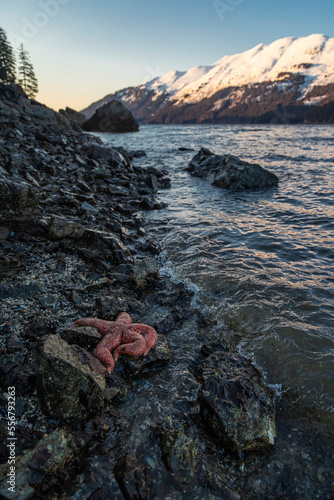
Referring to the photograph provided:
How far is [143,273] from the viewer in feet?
20.9

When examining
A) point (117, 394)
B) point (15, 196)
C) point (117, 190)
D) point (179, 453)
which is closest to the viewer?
point (179, 453)

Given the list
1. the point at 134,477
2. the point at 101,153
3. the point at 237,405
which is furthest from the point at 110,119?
the point at 134,477

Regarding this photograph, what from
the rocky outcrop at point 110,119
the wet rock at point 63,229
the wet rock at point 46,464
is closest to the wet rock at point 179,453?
the wet rock at point 46,464

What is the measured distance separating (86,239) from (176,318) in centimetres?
344

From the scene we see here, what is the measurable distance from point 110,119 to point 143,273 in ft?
279

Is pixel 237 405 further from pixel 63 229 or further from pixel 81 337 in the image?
pixel 63 229

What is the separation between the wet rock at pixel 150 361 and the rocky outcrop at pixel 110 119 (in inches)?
3396

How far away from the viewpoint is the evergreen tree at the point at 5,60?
65062 millimetres

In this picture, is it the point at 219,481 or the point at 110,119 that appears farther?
the point at 110,119

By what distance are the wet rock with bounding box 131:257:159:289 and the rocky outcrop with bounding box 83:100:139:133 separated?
3290 inches

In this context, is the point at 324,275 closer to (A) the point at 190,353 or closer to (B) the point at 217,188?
(A) the point at 190,353

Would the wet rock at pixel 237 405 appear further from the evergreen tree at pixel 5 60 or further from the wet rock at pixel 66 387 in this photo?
the evergreen tree at pixel 5 60

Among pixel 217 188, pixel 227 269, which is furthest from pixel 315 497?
pixel 217 188

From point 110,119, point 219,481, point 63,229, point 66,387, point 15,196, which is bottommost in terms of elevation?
point 219,481
